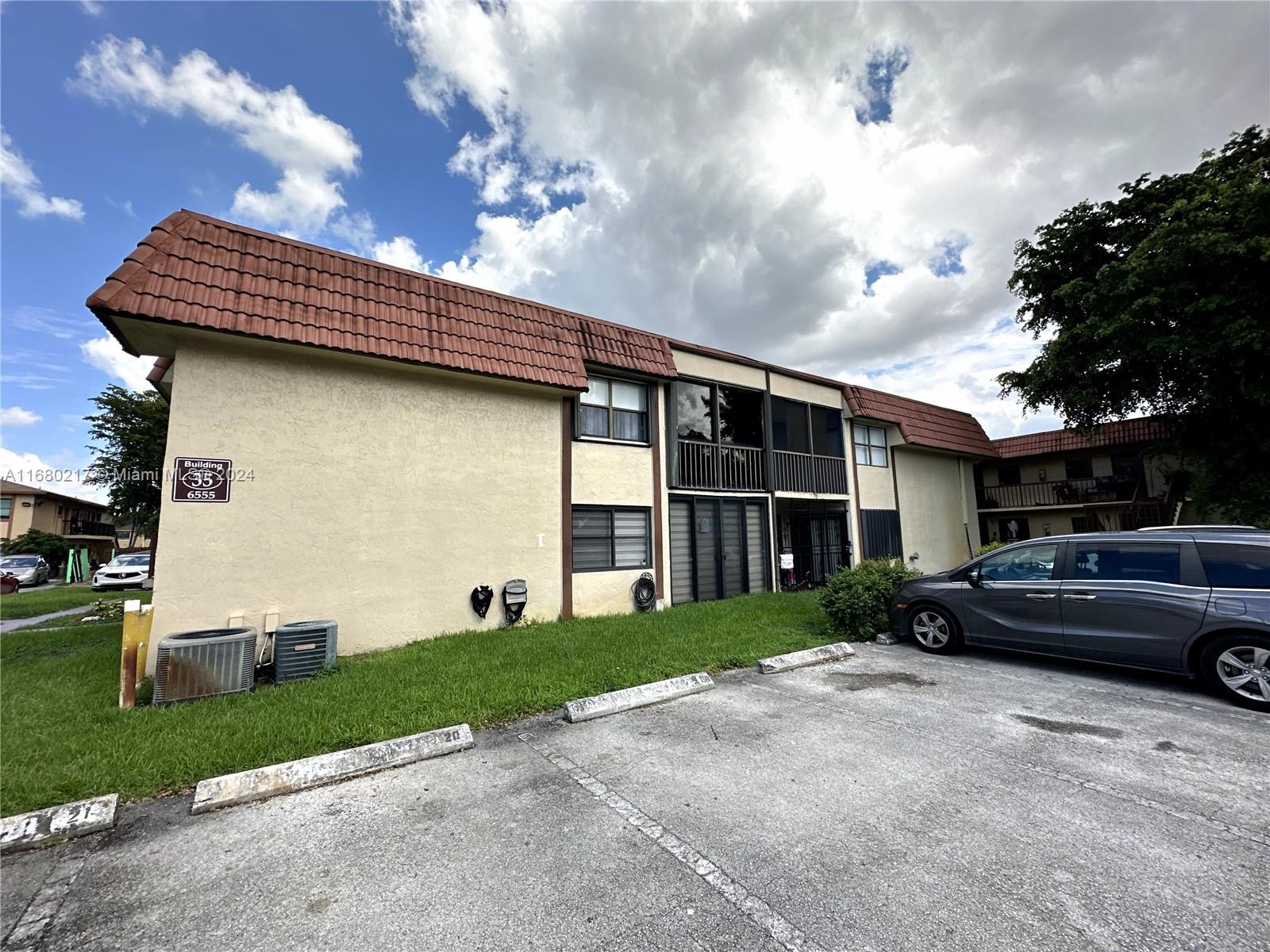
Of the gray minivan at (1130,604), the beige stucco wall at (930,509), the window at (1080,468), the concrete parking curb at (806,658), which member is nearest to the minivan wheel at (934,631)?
the gray minivan at (1130,604)

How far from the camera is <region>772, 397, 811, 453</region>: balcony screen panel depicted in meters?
14.1

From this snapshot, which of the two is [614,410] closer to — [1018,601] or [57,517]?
[1018,601]

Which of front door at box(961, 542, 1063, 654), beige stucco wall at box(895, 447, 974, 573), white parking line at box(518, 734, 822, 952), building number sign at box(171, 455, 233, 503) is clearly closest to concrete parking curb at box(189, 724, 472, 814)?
white parking line at box(518, 734, 822, 952)

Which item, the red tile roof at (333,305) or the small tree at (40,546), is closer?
the red tile roof at (333,305)

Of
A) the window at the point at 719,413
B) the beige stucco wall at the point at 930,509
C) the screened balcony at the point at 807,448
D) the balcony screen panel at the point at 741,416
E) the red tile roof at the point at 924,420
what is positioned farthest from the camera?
the beige stucco wall at the point at 930,509

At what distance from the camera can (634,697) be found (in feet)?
17.4

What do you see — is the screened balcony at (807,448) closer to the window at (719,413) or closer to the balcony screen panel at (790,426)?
the balcony screen panel at (790,426)

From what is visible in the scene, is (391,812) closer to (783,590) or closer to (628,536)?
(628,536)

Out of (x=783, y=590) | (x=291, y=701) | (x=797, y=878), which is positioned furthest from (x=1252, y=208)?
(x=291, y=701)

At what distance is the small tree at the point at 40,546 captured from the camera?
31.5m

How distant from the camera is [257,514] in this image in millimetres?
7094

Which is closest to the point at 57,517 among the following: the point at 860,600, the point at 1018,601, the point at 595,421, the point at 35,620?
the point at 35,620

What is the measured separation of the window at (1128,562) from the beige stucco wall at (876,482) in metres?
9.80

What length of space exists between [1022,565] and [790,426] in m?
8.21
